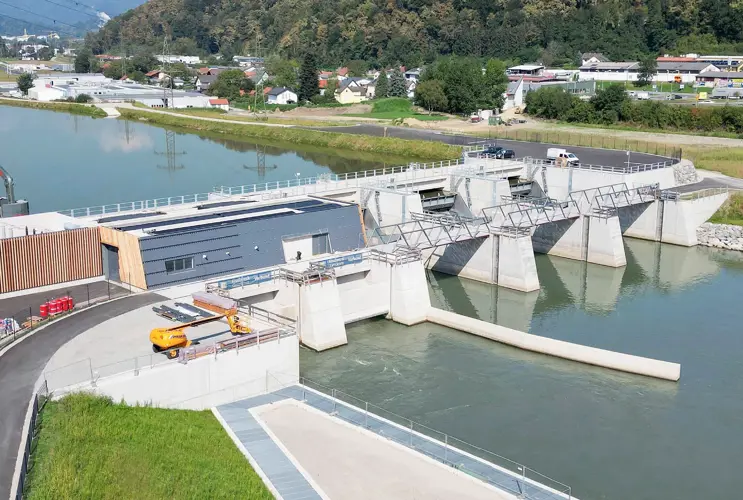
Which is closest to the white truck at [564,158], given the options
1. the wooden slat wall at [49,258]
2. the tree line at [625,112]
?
the tree line at [625,112]

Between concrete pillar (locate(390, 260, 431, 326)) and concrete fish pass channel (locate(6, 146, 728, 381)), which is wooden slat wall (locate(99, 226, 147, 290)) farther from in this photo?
concrete pillar (locate(390, 260, 431, 326))

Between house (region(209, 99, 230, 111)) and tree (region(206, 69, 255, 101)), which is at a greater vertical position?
tree (region(206, 69, 255, 101))

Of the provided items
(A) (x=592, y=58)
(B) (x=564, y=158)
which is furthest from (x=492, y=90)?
(B) (x=564, y=158)

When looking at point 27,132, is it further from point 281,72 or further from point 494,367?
point 494,367

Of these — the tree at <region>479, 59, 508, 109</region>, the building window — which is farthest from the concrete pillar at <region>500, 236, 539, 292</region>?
the tree at <region>479, 59, 508, 109</region>

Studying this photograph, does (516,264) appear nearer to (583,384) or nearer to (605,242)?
(605,242)
